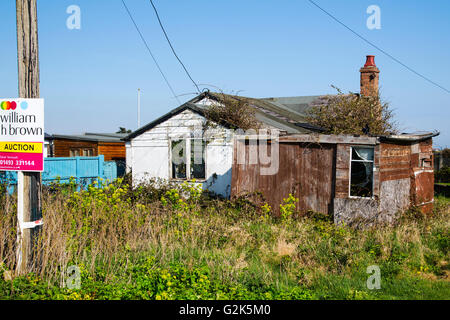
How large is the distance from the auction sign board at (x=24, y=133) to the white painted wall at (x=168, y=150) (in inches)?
333

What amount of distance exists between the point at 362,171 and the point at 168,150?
24.9 ft

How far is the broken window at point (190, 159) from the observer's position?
1458 centimetres

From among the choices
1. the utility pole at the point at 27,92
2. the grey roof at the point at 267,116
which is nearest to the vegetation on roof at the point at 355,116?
the grey roof at the point at 267,116

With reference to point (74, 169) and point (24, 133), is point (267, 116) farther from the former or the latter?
point (24, 133)

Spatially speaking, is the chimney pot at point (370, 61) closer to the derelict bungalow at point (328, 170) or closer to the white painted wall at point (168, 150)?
the derelict bungalow at point (328, 170)

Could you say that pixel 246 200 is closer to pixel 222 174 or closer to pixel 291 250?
pixel 222 174

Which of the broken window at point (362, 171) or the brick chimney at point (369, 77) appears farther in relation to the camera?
the brick chimney at point (369, 77)

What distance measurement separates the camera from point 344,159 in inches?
415

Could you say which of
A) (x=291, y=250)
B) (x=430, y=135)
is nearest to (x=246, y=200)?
(x=291, y=250)

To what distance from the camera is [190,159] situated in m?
14.8

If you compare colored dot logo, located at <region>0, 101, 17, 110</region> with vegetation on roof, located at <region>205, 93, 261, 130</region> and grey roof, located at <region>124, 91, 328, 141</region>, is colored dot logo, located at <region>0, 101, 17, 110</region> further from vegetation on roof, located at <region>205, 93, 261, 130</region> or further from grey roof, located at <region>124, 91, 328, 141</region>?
grey roof, located at <region>124, 91, 328, 141</region>

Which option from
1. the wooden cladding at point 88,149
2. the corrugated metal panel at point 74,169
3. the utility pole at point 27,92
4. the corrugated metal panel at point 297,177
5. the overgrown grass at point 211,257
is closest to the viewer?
the overgrown grass at point 211,257

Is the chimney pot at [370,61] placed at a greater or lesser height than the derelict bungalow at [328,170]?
greater

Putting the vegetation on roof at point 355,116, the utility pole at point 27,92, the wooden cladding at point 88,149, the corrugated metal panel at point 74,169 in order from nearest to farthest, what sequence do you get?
the utility pole at point 27,92 → the vegetation on roof at point 355,116 → the corrugated metal panel at point 74,169 → the wooden cladding at point 88,149
